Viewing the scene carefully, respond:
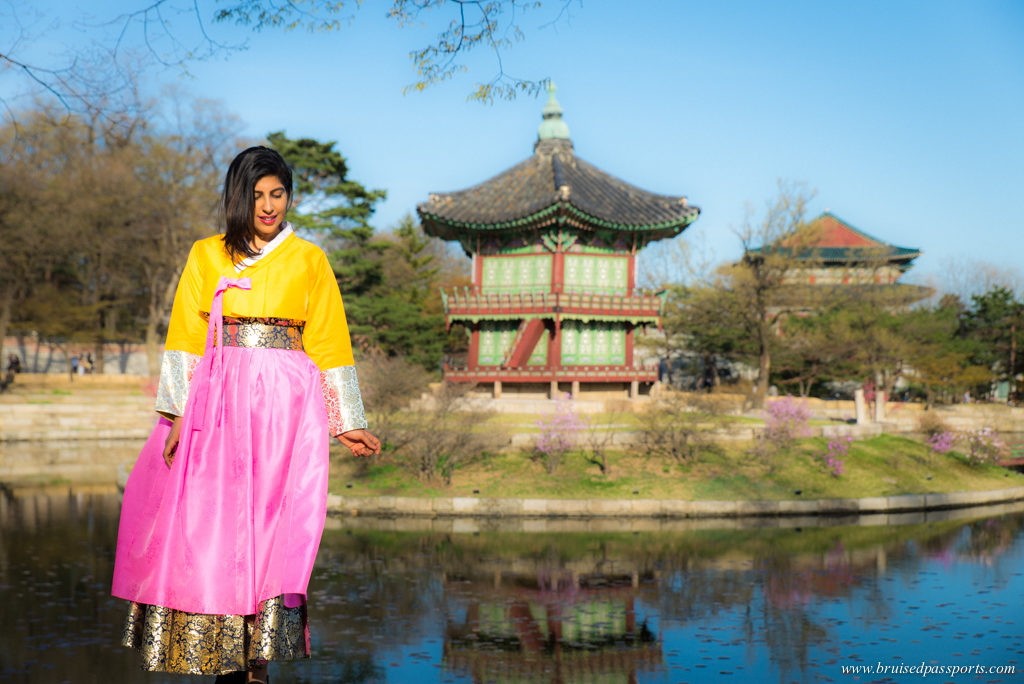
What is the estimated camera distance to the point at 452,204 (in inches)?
1043

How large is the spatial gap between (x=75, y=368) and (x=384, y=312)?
1976 cm

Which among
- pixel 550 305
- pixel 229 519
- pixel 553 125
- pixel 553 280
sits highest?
pixel 553 125

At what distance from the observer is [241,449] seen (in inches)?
139

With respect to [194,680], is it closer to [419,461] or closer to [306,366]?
[306,366]

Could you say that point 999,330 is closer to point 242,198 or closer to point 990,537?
point 990,537

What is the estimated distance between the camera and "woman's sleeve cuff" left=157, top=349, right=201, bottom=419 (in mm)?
3607

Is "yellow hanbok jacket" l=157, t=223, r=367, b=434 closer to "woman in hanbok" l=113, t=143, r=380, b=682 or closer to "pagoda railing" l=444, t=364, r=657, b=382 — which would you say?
"woman in hanbok" l=113, t=143, r=380, b=682

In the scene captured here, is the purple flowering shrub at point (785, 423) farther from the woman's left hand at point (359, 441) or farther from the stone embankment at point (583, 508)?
the woman's left hand at point (359, 441)

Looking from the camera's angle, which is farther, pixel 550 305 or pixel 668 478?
pixel 550 305

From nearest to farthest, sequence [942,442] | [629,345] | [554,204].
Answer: [942,442] < [554,204] < [629,345]

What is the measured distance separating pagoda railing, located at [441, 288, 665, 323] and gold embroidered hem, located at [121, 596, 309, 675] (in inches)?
839

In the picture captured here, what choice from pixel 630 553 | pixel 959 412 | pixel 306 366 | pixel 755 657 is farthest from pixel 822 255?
pixel 306 366

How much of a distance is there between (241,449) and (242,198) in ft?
3.50

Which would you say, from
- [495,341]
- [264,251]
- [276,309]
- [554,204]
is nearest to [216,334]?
[276,309]
